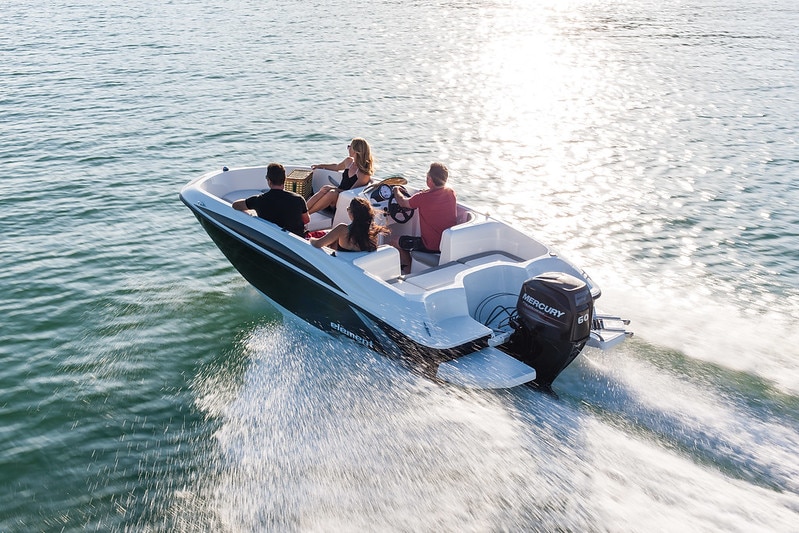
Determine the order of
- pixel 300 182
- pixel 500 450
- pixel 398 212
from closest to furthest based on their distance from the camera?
pixel 500 450 → pixel 398 212 → pixel 300 182

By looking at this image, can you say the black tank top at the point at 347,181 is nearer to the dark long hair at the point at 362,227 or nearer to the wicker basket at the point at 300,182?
the wicker basket at the point at 300,182

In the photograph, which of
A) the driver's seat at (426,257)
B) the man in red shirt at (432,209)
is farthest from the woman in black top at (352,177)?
the driver's seat at (426,257)

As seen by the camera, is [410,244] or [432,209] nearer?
[432,209]

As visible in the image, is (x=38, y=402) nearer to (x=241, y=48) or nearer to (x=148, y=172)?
(x=148, y=172)

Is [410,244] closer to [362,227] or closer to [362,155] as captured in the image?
[362,227]

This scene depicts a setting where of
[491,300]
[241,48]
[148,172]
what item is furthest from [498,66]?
[491,300]

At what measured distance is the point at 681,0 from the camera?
35938mm

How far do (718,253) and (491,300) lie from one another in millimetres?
4480

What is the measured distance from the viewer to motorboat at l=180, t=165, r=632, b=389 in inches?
216

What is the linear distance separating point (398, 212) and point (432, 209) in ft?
1.83

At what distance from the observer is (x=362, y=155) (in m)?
7.39

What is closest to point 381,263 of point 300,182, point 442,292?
point 442,292

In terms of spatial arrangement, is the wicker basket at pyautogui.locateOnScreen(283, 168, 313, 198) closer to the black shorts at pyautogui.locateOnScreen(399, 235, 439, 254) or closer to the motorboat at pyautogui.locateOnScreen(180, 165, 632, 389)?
the motorboat at pyautogui.locateOnScreen(180, 165, 632, 389)

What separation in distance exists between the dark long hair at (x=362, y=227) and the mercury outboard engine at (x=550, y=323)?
4.53 feet
